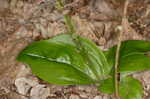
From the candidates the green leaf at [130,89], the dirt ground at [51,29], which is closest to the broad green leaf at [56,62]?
the dirt ground at [51,29]

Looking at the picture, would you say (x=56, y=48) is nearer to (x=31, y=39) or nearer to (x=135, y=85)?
(x=31, y=39)

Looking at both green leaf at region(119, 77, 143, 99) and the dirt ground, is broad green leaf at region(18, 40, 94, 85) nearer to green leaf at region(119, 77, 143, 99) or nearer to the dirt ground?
the dirt ground

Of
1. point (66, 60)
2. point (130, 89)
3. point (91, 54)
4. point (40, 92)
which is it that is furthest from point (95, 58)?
point (40, 92)

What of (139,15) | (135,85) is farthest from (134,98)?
(139,15)

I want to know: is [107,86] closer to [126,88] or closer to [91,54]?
[126,88]

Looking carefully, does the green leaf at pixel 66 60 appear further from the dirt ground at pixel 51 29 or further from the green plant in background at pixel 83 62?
the dirt ground at pixel 51 29
